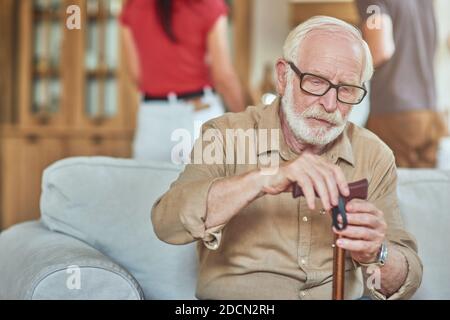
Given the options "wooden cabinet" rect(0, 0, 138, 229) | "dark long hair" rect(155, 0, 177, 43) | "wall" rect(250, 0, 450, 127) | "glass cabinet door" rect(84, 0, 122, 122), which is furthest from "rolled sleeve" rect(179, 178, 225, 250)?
"glass cabinet door" rect(84, 0, 122, 122)

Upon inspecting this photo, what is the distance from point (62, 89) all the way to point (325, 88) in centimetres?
245

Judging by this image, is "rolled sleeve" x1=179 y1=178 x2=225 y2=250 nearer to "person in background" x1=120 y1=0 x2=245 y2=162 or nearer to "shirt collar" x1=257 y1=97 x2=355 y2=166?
"shirt collar" x1=257 y1=97 x2=355 y2=166

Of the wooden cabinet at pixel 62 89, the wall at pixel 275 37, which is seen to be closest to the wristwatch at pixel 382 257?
the wall at pixel 275 37

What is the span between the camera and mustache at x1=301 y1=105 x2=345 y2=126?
1.02 m

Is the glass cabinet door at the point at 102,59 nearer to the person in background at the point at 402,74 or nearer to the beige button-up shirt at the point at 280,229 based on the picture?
the person in background at the point at 402,74

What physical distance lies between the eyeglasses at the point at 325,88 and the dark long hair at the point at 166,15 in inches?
36.2

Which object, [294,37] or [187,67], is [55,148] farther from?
[294,37]

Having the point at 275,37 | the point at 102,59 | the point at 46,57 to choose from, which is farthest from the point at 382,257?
the point at 46,57

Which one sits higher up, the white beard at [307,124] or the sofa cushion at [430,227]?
the white beard at [307,124]

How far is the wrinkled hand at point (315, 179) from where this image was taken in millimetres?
925

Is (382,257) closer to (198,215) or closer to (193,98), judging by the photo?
(198,215)

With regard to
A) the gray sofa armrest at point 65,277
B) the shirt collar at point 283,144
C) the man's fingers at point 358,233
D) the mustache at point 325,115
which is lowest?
the gray sofa armrest at point 65,277

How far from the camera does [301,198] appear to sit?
1061 millimetres

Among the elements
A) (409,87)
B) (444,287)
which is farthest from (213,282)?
(409,87)
